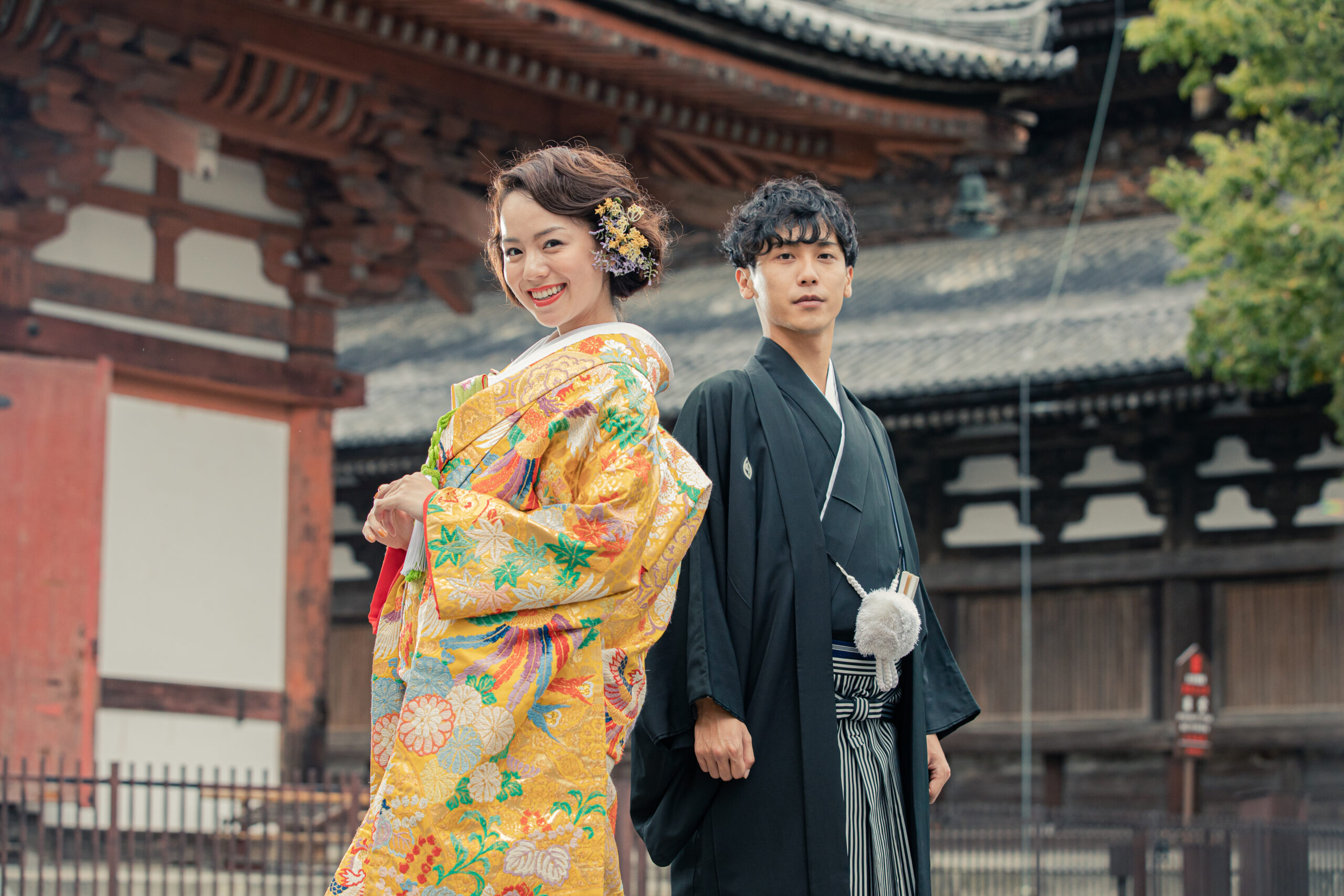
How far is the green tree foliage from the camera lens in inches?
325

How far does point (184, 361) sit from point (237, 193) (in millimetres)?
1066

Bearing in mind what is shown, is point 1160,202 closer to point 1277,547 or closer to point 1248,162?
point 1277,547

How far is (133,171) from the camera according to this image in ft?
29.3

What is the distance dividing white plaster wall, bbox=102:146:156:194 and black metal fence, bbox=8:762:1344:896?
3034mm

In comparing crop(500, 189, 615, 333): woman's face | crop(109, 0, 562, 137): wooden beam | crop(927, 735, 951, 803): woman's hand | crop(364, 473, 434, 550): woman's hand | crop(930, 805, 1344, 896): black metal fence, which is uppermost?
crop(109, 0, 562, 137): wooden beam

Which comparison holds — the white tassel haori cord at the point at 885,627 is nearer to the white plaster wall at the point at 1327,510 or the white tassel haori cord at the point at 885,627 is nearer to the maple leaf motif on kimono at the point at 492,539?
the maple leaf motif on kimono at the point at 492,539

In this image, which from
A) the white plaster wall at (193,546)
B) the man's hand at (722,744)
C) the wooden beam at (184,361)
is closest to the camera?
the man's hand at (722,744)

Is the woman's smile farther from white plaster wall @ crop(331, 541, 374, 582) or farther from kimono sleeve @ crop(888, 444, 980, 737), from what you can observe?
white plaster wall @ crop(331, 541, 374, 582)

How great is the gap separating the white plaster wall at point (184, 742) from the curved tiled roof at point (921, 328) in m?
3.16

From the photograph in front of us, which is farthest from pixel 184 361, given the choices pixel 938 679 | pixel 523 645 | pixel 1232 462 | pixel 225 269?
pixel 1232 462

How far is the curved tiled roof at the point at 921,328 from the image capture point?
39.6ft

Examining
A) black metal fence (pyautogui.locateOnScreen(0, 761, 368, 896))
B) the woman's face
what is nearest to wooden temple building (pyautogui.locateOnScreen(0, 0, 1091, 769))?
black metal fence (pyautogui.locateOnScreen(0, 761, 368, 896))

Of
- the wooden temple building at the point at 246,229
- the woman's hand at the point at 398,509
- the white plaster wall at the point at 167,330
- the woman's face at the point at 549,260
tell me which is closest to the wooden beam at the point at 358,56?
the wooden temple building at the point at 246,229

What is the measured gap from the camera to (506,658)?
305 cm
